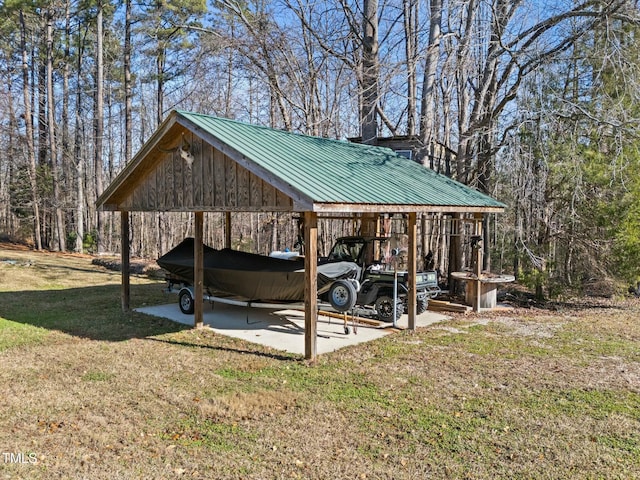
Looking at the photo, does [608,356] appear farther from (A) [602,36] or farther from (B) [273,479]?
(A) [602,36]

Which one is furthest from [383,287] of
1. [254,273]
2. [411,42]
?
[411,42]

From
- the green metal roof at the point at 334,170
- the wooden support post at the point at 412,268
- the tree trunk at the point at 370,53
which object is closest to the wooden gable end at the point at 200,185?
the green metal roof at the point at 334,170

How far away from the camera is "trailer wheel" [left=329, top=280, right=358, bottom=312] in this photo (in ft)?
28.0

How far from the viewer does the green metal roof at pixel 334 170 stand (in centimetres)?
703

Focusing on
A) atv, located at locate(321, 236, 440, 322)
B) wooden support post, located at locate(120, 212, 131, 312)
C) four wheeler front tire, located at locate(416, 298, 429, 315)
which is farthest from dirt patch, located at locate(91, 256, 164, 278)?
four wheeler front tire, located at locate(416, 298, 429, 315)

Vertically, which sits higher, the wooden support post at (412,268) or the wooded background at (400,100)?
the wooded background at (400,100)

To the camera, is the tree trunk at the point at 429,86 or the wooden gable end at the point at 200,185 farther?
the tree trunk at the point at 429,86

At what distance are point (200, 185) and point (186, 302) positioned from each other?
2.99 metres

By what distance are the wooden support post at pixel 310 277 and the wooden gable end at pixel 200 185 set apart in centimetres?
38

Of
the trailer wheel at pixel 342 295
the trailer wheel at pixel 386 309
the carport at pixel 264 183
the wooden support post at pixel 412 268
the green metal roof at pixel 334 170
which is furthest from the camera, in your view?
the trailer wheel at pixel 386 309

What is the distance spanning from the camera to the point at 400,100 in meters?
21.7

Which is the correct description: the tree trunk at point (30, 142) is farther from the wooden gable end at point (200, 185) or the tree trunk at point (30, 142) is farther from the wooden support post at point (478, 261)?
the wooden support post at point (478, 261)

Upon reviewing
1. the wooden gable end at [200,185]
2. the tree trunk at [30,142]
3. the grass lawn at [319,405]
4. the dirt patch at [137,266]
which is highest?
the tree trunk at [30,142]

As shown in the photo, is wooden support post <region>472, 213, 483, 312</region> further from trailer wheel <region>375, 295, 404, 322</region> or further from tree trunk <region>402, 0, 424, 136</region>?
tree trunk <region>402, 0, 424, 136</region>
